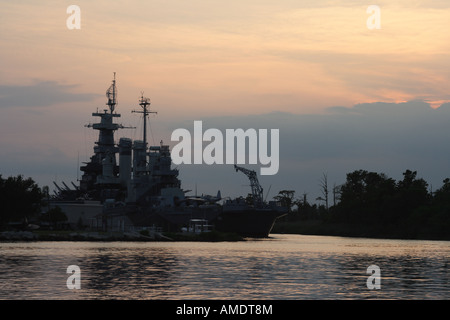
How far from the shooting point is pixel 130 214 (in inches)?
6540

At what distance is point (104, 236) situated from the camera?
128500 mm

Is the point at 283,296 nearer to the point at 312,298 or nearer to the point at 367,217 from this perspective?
the point at 312,298

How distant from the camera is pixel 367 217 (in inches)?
7623

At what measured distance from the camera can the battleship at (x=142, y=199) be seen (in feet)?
534

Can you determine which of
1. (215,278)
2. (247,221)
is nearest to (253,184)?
(247,221)

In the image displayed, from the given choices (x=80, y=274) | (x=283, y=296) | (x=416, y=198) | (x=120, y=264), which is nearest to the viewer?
(x=283, y=296)

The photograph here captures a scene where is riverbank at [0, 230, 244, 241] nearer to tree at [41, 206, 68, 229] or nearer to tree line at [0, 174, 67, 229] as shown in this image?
tree line at [0, 174, 67, 229]

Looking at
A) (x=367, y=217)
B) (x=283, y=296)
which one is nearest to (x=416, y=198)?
(x=367, y=217)

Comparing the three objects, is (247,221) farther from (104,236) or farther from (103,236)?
(103,236)

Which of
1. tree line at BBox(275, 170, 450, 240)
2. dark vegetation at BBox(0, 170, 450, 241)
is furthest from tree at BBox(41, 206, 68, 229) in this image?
tree line at BBox(275, 170, 450, 240)

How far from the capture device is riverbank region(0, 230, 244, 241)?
12169cm

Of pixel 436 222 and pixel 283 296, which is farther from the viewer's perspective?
pixel 436 222
